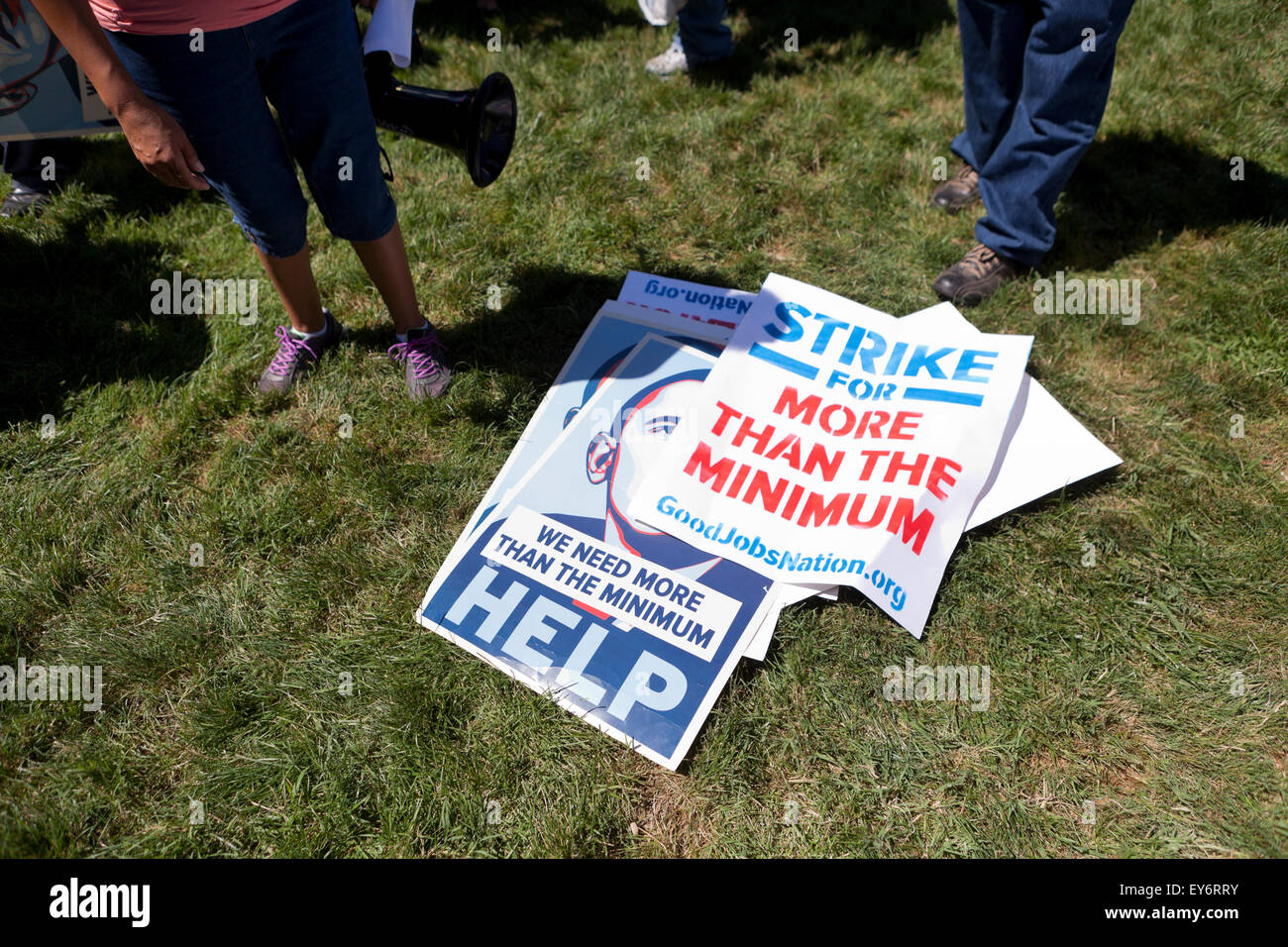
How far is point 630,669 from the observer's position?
5.88 feet

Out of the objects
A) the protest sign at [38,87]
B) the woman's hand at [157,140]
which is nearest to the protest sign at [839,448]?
the woman's hand at [157,140]

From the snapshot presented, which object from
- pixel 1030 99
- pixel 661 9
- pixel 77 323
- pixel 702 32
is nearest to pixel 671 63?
pixel 702 32

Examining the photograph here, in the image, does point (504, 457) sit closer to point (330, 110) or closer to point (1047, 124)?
point (330, 110)

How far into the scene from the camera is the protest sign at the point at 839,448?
6.31ft

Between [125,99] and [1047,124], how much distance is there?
237cm

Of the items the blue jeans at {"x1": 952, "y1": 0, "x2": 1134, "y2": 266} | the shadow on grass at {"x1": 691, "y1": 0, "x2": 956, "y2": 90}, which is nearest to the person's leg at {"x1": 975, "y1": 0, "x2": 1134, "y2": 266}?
the blue jeans at {"x1": 952, "y1": 0, "x2": 1134, "y2": 266}

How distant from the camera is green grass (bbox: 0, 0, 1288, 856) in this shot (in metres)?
1.63

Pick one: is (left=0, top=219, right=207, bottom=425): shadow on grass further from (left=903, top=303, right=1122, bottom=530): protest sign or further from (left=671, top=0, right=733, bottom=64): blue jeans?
(left=903, top=303, right=1122, bottom=530): protest sign

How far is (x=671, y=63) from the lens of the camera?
11.2ft

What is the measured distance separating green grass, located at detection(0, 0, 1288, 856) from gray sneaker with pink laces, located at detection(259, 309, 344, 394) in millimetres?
70

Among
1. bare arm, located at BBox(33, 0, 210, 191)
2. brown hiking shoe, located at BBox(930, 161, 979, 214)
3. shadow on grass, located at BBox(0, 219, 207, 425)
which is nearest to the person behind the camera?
bare arm, located at BBox(33, 0, 210, 191)

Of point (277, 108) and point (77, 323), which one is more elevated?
point (277, 108)

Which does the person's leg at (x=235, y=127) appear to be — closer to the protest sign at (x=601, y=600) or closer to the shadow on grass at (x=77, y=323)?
the shadow on grass at (x=77, y=323)

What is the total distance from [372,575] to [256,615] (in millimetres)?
287
